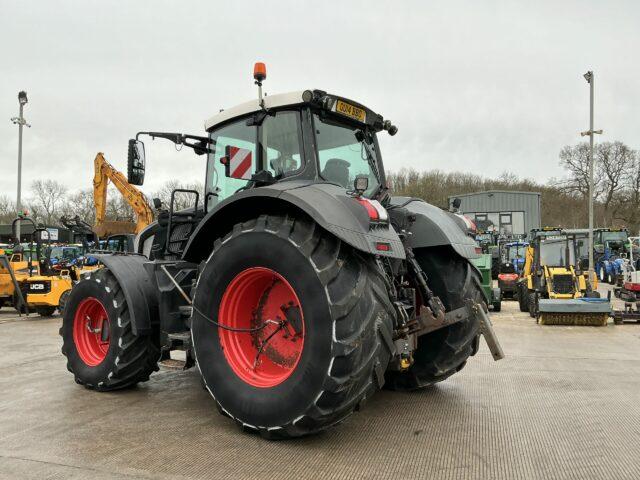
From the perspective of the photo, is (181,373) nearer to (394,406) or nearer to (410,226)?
(394,406)

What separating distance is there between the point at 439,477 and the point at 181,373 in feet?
10.9

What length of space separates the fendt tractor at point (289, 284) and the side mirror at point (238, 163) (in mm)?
11

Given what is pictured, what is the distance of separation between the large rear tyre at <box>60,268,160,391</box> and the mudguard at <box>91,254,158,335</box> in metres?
0.12

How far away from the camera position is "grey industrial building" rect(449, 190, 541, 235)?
136ft

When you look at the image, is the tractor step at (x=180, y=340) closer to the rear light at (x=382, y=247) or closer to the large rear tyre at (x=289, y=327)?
the large rear tyre at (x=289, y=327)

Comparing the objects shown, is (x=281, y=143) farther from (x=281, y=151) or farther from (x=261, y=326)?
(x=261, y=326)

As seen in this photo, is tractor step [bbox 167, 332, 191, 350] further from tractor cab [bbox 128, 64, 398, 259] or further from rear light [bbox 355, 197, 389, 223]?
rear light [bbox 355, 197, 389, 223]

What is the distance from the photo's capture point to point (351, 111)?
438 centimetres

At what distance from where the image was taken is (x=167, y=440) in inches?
137

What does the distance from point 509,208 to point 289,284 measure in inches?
1635

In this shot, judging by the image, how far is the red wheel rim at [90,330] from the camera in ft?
16.5

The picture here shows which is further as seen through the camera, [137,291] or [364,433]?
[137,291]

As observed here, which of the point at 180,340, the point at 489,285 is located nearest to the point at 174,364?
the point at 180,340

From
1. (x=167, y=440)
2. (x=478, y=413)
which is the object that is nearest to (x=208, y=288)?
(x=167, y=440)
